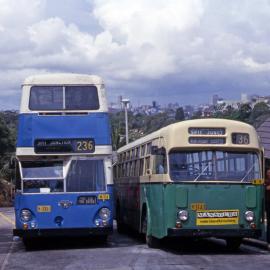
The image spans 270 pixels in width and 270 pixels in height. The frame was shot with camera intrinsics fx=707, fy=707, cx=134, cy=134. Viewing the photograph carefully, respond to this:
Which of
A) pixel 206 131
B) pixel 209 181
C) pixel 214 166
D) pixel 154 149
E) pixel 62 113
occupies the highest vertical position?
pixel 62 113

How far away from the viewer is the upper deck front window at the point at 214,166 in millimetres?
15352

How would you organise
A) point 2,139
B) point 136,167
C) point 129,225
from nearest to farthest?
1. point 136,167
2. point 129,225
3. point 2,139

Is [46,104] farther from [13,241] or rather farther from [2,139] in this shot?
[2,139]

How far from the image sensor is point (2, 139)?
66812mm

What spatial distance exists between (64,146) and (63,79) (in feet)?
6.23

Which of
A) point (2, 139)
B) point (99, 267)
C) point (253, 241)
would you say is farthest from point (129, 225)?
point (2, 139)

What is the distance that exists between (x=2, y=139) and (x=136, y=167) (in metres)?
48.5

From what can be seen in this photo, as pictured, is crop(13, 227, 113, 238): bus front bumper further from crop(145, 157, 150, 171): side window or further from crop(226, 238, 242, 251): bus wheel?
crop(226, 238, 242, 251): bus wheel

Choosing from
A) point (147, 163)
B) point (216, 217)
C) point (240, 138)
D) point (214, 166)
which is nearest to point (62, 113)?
point (147, 163)

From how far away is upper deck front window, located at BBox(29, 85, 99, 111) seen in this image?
58.6 feet

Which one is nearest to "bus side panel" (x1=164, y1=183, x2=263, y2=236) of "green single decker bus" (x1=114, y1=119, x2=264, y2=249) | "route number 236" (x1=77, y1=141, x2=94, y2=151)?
"green single decker bus" (x1=114, y1=119, x2=264, y2=249)

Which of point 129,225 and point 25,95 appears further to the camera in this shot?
point 129,225

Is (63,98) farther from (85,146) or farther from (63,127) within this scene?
(85,146)

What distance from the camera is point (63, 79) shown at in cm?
1827
